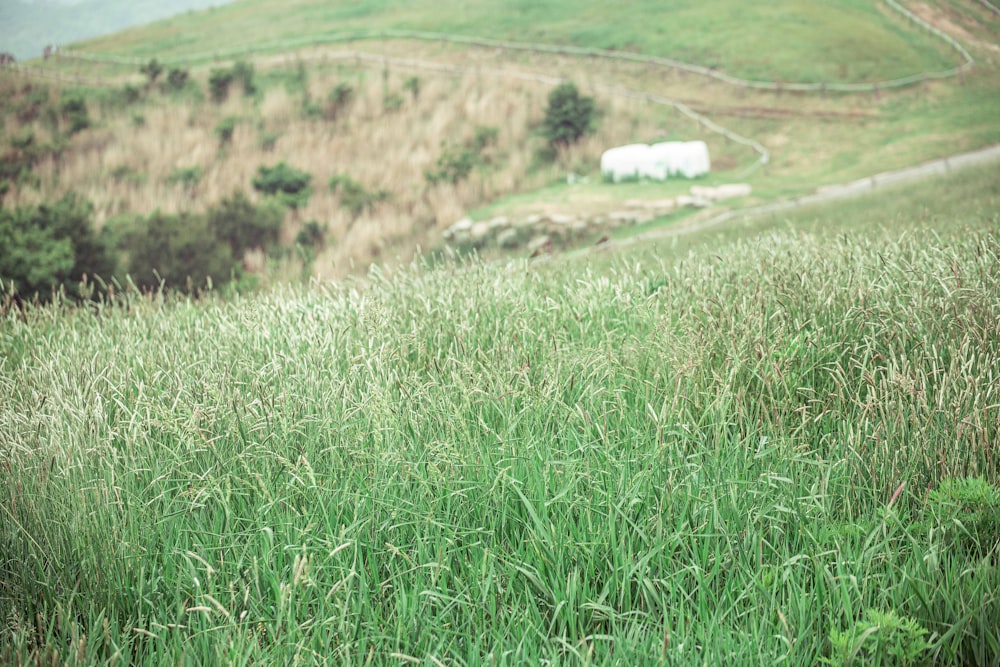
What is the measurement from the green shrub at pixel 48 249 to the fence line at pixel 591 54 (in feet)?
40.6

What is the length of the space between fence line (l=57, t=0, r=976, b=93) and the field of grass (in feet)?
62.2

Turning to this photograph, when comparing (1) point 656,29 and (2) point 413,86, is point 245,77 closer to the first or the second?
(2) point 413,86

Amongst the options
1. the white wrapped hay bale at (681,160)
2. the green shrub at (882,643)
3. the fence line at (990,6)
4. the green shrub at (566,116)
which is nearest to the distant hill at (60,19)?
the green shrub at (566,116)

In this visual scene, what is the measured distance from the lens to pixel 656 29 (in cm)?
2525

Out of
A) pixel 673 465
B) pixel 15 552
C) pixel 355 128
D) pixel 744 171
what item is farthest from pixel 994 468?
pixel 355 128

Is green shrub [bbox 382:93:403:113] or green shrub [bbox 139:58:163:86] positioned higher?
green shrub [bbox 139:58:163:86]

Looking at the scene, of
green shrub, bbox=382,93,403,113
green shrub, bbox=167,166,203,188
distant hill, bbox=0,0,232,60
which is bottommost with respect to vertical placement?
green shrub, bbox=167,166,203,188

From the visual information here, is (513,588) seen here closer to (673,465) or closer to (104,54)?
(673,465)

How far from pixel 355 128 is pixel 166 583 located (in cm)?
1998

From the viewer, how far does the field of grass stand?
1931 mm

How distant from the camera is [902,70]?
1978cm

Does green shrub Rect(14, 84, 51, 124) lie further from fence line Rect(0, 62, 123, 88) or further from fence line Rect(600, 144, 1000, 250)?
fence line Rect(600, 144, 1000, 250)

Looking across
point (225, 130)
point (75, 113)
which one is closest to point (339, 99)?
point (225, 130)


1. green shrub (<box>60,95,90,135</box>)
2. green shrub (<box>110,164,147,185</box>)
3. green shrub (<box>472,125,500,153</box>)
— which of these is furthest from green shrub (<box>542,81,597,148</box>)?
green shrub (<box>60,95,90,135</box>)
